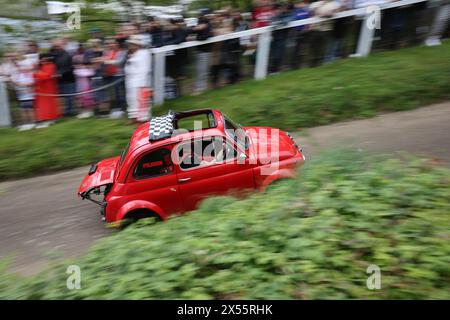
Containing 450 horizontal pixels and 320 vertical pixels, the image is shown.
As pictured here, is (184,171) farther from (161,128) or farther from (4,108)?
(4,108)

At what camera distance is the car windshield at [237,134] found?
6969 mm

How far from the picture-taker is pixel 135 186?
6828mm

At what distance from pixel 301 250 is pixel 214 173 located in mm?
3121

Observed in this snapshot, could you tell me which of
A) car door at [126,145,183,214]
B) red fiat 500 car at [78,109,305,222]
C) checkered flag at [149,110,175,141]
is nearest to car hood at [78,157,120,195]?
red fiat 500 car at [78,109,305,222]

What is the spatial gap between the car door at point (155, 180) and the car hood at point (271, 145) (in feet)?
4.24

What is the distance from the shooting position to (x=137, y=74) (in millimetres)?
10453
